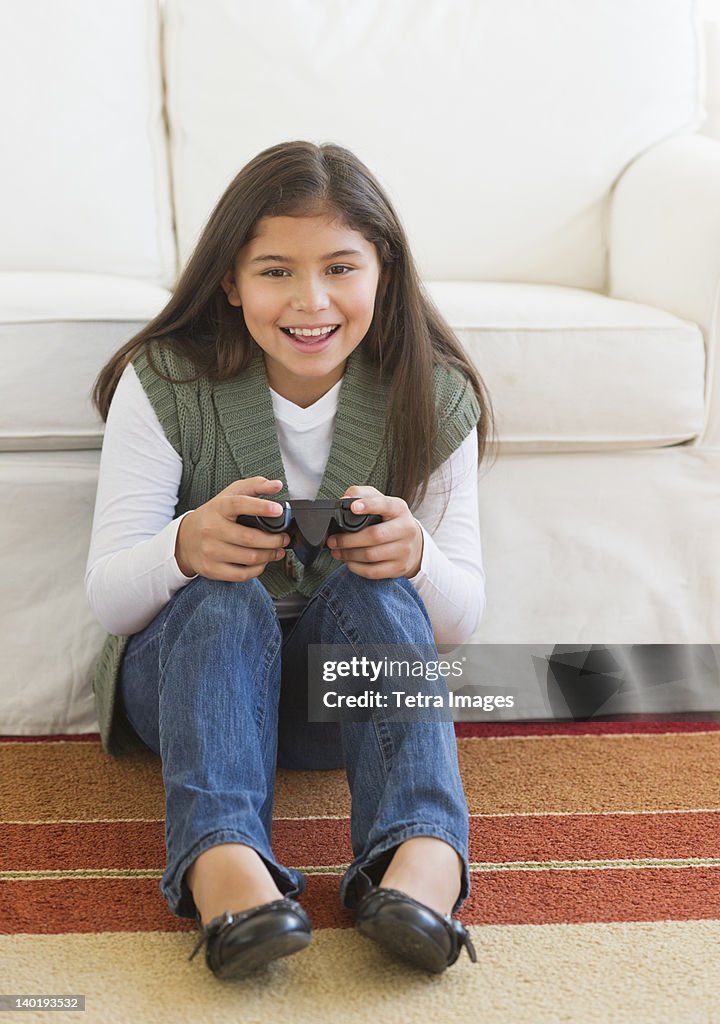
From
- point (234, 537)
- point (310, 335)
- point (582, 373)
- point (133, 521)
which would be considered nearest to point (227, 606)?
point (234, 537)

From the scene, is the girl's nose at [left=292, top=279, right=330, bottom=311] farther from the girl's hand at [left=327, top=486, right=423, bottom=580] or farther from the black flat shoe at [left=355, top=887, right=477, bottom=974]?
the black flat shoe at [left=355, top=887, right=477, bottom=974]

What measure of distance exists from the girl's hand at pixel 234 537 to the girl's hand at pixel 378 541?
0.18 ft

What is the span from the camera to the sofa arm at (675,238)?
129 centimetres

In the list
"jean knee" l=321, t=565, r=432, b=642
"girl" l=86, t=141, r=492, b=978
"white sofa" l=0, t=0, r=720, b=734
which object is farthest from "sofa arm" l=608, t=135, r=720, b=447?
"jean knee" l=321, t=565, r=432, b=642

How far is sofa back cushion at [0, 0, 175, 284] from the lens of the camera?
1.45 metres

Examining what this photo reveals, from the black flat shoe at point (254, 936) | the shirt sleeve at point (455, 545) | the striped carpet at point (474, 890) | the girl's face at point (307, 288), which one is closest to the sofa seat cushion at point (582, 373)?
the shirt sleeve at point (455, 545)

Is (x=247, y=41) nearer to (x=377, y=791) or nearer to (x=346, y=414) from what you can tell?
(x=346, y=414)

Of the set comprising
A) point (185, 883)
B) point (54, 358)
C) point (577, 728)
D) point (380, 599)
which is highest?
point (54, 358)

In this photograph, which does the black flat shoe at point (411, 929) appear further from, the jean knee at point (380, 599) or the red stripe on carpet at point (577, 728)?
the red stripe on carpet at point (577, 728)

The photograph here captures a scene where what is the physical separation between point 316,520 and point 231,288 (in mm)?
291

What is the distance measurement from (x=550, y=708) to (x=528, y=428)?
320 mm

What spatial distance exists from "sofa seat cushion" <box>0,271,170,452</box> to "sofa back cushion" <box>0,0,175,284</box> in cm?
27

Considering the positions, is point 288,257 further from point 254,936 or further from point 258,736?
point 254,936

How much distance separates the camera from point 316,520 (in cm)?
91
